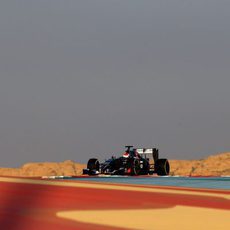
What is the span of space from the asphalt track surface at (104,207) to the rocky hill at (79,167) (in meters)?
87.0

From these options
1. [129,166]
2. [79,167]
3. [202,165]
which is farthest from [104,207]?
[79,167]

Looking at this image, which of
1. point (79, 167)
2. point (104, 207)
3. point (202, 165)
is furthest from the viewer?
point (79, 167)

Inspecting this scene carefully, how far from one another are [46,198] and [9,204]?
1.16 feet

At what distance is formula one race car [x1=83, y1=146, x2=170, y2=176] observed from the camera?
3859cm

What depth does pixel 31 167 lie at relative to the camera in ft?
357

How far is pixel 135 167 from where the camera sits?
38.7 m

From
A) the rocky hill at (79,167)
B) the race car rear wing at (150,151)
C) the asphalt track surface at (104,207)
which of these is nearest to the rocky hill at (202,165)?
the rocky hill at (79,167)

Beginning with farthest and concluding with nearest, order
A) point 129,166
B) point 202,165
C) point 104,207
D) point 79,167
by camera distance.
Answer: point 79,167 → point 202,165 → point 129,166 → point 104,207

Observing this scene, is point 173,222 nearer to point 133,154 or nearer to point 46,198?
point 46,198

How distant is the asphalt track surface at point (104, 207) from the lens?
559 cm

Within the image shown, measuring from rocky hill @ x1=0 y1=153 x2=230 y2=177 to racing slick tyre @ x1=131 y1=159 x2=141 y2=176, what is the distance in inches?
2161

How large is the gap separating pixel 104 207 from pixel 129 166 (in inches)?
1282

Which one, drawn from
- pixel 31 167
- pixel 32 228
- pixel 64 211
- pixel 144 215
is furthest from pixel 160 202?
pixel 31 167

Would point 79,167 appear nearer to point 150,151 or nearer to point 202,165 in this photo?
point 202,165
